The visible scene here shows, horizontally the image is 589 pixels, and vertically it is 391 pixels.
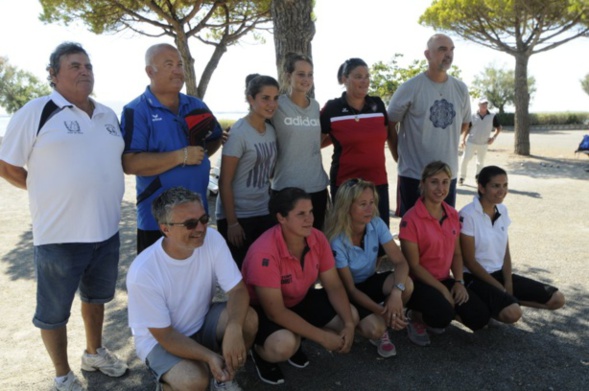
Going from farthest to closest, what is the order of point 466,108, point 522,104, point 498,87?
point 498,87 < point 522,104 < point 466,108

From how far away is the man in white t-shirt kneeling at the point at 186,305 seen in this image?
2541 millimetres

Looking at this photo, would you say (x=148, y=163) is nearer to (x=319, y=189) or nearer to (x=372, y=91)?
(x=319, y=189)

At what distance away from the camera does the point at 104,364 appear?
313cm

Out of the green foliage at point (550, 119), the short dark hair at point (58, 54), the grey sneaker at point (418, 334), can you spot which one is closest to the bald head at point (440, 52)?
the grey sneaker at point (418, 334)

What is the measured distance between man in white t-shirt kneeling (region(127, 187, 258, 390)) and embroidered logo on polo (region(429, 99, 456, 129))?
2386mm

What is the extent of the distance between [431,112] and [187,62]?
892 centimetres

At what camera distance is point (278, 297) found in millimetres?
3006

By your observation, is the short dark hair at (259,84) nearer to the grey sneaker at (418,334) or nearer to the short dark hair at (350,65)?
the short dark hair at (350,65)

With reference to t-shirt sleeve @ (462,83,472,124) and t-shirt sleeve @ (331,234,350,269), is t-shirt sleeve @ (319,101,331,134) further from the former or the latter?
t-shirt sleeve @ (462,83,472,124)

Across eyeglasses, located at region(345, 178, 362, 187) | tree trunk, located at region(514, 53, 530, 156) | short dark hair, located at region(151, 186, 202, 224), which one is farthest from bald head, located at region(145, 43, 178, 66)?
tree trunk, located at region(514, 53, 530, 156)

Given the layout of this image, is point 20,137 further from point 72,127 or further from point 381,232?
point 381,232

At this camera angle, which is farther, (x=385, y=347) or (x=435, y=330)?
(x=435, y=330)

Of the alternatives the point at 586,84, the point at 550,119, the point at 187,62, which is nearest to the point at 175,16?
the point at 187,62

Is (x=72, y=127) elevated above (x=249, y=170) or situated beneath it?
elevated above
